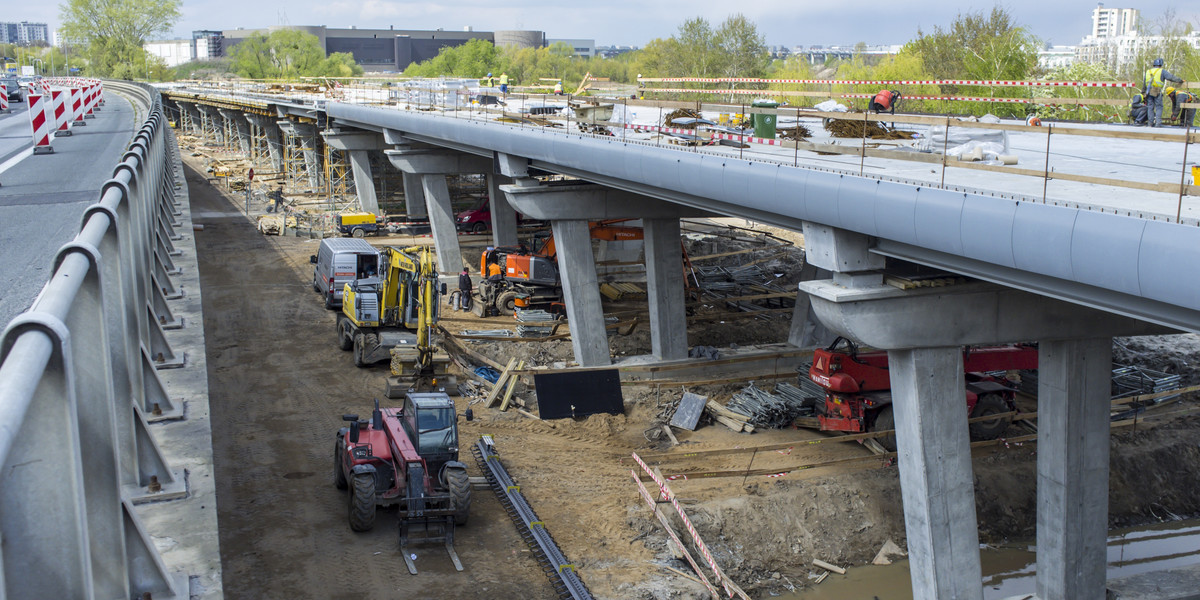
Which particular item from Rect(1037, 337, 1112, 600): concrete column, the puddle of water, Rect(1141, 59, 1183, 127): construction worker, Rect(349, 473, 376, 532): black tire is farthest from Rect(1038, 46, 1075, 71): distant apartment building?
Rect(349, 473, 376, 532): black tire

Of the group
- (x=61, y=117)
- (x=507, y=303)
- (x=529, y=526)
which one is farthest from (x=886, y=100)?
(x=61, y=117)

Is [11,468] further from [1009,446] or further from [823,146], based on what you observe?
[1009,446]

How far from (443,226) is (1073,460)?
29513mm

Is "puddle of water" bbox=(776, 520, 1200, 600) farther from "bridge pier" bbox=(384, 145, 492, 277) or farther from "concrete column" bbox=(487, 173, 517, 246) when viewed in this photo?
"concrete column" bbox=(487, 173, 517, 246)

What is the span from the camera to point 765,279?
131 ft

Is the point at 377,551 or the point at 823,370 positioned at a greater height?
the point at 823,370

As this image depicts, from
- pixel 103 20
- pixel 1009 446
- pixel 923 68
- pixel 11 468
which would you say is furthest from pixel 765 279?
pixel 103 20

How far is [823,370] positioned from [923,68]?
1076 inches

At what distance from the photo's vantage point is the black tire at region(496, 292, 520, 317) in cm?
3350

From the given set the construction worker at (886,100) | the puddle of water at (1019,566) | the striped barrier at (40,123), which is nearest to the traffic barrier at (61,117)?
the striped barrier at (40,123)

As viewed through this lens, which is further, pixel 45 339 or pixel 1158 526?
pixel 1158 526

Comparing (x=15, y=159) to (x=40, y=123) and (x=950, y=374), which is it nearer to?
(x=40, y=123)

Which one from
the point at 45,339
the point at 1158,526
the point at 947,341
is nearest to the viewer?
the point at 45,339

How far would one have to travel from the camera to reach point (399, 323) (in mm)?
27344
